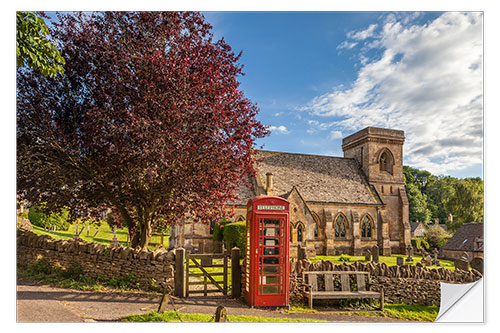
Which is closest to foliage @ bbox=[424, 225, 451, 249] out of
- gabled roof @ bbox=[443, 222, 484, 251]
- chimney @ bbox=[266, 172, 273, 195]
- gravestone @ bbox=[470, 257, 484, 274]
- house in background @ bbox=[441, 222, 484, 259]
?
house in background @ bbox=[441, 222, 484, 259]

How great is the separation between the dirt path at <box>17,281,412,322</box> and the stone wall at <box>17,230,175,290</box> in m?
0.60

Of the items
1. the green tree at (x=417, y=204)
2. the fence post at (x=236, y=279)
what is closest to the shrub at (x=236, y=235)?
the fence post at (x=236, y=279)

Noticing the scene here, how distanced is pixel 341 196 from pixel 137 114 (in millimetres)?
22907

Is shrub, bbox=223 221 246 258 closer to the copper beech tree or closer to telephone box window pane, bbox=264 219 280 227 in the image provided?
the copper beech tree

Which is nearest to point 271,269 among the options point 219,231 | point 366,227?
point 219,231

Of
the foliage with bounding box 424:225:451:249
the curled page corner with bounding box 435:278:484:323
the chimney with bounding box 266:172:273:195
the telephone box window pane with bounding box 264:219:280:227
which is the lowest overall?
the foliage with bounding box 424:225:451:249

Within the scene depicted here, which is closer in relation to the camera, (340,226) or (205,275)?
(205,275)

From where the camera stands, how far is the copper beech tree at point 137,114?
336 inches

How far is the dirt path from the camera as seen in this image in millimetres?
6832

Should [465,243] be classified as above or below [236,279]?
below

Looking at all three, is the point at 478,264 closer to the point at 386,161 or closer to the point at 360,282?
the point at 360,282

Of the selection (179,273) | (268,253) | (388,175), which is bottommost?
(179,273)

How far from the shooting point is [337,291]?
8.75 meters

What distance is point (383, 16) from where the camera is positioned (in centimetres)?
879
